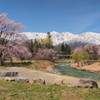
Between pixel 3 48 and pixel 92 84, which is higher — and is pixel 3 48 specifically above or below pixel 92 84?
above

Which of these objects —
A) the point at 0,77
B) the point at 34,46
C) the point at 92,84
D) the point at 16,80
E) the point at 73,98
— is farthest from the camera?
the point at 34,46

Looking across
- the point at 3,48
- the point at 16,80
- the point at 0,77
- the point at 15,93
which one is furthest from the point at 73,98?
the point at 3,48

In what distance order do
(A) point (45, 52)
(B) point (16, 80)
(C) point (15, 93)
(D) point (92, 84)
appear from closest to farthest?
(C) point (15, 93) → (D) point (92, 84) → (B) point (16, 80) → (A) point (45, 52)

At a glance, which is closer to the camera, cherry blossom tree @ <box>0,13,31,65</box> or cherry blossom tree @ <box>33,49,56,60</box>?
cherry blossom tree @ <box>0,13,31,65</box>

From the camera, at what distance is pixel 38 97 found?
7.16 m

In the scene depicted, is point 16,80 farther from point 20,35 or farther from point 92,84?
point 20,35

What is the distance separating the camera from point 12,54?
108ft

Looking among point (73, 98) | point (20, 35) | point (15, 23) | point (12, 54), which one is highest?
point (15, 23)

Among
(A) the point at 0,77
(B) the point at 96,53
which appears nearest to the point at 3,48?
(A) the point at 0,77

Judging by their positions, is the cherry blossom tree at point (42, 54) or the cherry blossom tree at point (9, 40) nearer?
the cherry blossom tree at point (9, 40)

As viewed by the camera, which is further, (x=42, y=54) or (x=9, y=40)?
(x=42, y=54)

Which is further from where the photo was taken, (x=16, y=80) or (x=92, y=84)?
(x=16, y=80)

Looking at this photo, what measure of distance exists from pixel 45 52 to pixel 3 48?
130 feet

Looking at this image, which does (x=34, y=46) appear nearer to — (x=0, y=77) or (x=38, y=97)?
(x=0, y=77)
